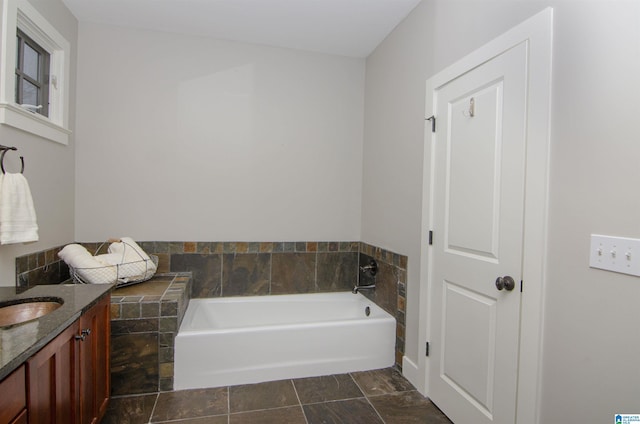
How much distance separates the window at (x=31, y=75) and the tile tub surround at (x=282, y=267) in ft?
3.71

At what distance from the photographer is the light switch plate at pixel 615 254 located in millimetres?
1092

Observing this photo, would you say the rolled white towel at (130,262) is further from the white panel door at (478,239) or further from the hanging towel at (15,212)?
the white panel door at (478,239)

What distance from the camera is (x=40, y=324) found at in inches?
48.3

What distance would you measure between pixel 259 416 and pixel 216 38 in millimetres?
2979

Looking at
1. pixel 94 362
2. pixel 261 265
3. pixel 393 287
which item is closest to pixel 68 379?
pixel 94 362

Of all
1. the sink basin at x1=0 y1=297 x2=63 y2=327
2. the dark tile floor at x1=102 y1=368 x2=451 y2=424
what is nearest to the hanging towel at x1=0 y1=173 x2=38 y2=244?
the sink basin at x1=0 y1=297 x2=63 y2=327

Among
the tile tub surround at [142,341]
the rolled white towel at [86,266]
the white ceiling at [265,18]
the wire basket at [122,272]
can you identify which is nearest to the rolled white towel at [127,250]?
the wire basket at [122,272]

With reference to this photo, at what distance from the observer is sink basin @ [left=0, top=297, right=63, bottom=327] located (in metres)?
1.50

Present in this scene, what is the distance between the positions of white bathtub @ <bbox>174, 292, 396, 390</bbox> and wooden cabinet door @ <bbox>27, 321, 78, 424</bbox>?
87cm

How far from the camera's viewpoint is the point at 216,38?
2959mm

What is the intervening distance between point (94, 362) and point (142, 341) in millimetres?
533

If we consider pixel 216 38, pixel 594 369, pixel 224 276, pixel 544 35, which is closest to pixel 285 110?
pixel 216 38

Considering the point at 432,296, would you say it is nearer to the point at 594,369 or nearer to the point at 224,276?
the point at 594,369

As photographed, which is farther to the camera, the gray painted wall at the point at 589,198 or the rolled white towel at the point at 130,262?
the rolled white towel at the point at 130,262
